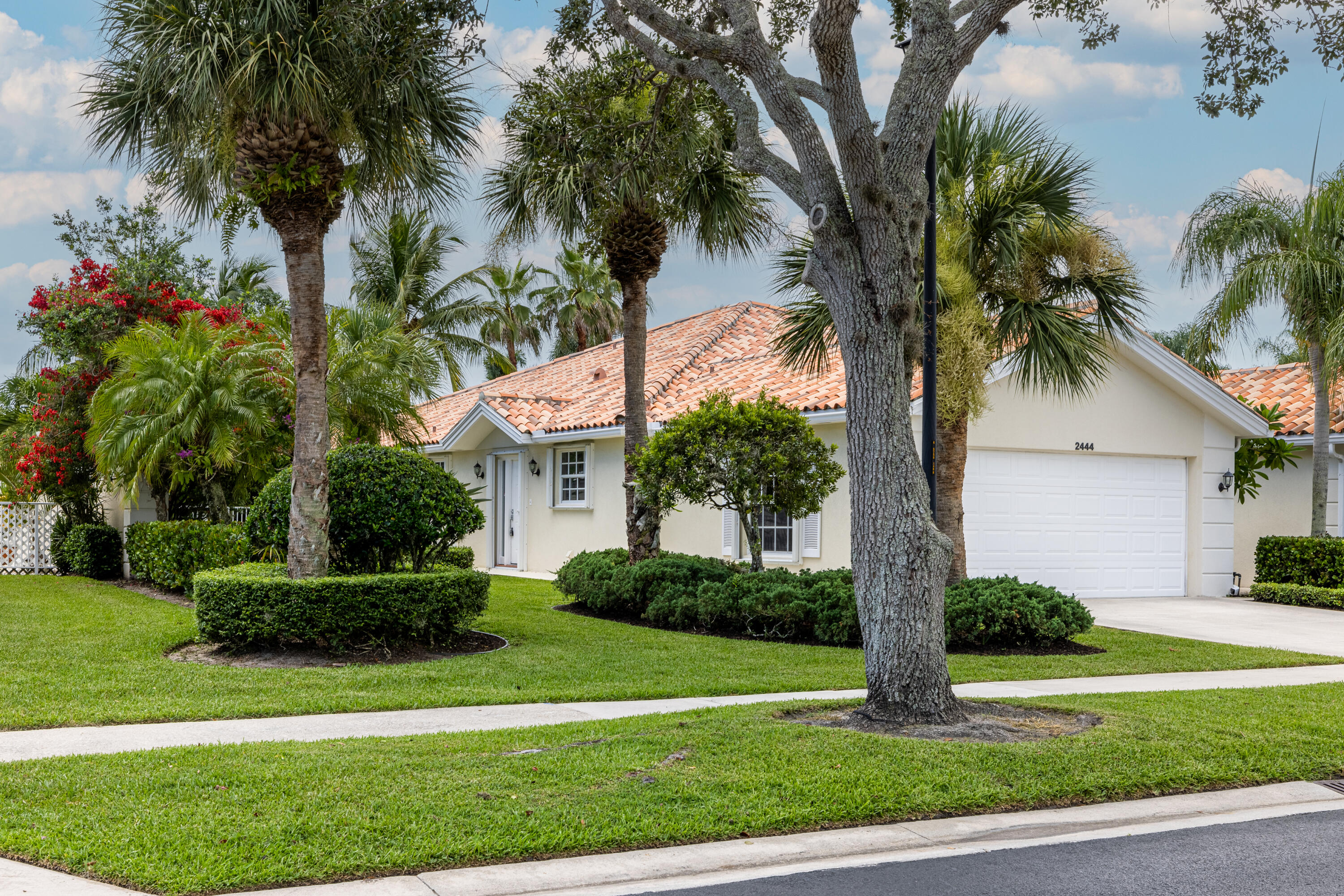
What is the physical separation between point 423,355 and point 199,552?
462 centimetres

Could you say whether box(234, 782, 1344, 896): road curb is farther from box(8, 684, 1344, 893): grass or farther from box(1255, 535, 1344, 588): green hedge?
box(1255, 535, 1344, 588): green hedge

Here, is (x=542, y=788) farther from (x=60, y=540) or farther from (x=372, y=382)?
(x=60, y=540)

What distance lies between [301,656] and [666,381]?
1162cm

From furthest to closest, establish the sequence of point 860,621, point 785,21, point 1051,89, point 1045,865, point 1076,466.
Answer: point 1076,466 → point 1051,89 → point 785,21 → point 860,621 → point 1045,865

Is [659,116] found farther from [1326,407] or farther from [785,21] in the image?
[1326,407]

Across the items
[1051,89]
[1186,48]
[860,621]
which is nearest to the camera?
[860,621]

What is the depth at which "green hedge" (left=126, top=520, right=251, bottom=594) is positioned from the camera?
15.1 meters

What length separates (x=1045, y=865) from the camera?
5.02 meters

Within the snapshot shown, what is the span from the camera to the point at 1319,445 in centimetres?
1831

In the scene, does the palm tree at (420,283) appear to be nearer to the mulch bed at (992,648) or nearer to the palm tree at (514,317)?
the palm tree at (514,317)

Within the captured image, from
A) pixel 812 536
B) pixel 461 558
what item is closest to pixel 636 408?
pixel 812 536

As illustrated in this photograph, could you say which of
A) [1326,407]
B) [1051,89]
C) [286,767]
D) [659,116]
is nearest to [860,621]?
[286,767]

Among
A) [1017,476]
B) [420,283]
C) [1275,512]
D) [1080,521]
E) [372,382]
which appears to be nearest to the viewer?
[372,382]

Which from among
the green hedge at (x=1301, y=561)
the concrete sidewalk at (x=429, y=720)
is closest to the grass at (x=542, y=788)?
the concrete sidewalk at (x=429, y=720)
